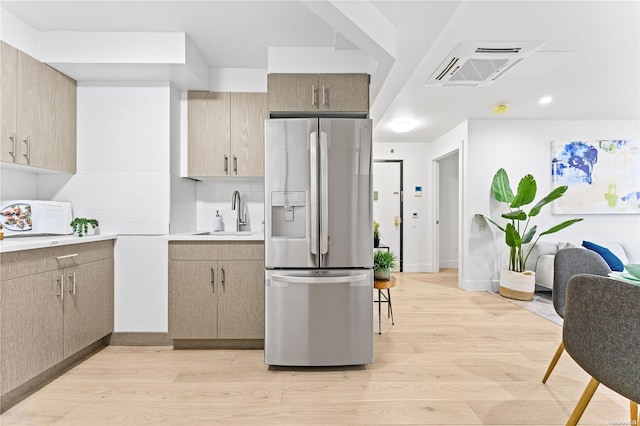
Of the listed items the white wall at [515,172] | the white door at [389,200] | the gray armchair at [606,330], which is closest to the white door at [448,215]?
the white door at [389,200]

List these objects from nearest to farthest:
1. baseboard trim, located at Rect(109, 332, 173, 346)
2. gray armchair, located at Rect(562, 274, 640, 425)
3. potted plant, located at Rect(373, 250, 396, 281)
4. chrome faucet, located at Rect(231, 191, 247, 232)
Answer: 1. gray armchair, located at Rect(562, 274, 640, 425)
2. baseboard trim, located at Rect(109, 332, 173, 346)
3. potted plant, located at Rect(373, 250, 396, 281)
4. chrome faucet, located at Rect(231, 191, 247, 232)

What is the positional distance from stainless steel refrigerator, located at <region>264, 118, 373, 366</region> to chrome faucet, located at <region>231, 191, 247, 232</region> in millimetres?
1003

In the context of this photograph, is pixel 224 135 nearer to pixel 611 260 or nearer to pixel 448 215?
pixel 611 260

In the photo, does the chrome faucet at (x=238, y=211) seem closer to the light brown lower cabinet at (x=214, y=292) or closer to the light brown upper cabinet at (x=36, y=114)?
the light brown lower cabinet at (x=214, y=292)

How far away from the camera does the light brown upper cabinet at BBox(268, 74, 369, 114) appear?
104 inches

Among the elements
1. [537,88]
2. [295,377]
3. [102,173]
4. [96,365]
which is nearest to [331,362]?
[295,377]

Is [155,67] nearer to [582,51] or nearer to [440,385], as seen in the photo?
[440,385]

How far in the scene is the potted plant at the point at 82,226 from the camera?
2605 mm

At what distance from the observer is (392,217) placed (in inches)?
249

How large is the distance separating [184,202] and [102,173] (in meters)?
0.69

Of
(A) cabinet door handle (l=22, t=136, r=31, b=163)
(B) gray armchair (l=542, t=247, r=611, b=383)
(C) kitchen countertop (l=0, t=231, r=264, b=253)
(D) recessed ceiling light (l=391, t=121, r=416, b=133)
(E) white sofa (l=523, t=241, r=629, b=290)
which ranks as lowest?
(E) white sofa (l=523, t=241, r=629, b=290)

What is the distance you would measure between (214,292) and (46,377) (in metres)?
1.15

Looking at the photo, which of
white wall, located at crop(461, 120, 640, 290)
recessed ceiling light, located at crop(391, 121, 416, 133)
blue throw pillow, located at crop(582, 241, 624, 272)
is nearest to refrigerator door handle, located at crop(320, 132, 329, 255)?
recessed ceiling light, located at crop(391, 121, 416, 133)

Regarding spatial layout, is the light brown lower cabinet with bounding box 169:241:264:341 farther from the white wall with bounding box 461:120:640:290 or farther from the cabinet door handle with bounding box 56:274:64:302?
the white wall with bounding box 461:120:640:290
